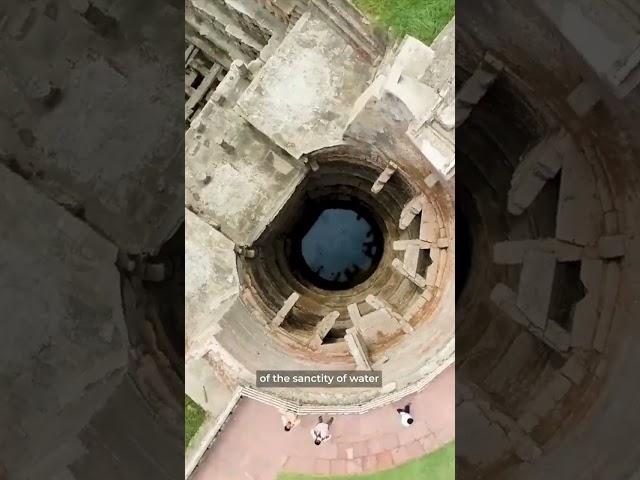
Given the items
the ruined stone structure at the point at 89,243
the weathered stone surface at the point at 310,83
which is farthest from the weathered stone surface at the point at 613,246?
the ruined stone structure at the point at 89,243

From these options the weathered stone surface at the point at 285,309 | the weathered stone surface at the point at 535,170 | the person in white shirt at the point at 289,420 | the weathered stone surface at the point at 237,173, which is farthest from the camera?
the weathered stone surface at the point at 237,173

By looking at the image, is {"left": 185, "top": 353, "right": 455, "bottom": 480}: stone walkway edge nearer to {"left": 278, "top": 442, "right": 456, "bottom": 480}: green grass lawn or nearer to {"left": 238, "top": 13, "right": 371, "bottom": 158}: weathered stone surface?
{"left": 278, "top": 442, "right": 456, "bottom": 480}: green grass lawn

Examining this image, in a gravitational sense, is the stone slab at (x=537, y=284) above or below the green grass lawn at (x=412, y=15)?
below

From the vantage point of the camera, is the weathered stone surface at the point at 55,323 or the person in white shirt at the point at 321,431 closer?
the weathered stone surface at the point at 55,323

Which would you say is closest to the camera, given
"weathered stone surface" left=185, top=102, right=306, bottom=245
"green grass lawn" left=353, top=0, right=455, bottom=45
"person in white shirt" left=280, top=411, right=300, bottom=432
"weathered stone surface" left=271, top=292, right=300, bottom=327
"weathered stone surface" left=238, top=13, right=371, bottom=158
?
"green grass lawn" left=353, top=0, right=455, bottom=45

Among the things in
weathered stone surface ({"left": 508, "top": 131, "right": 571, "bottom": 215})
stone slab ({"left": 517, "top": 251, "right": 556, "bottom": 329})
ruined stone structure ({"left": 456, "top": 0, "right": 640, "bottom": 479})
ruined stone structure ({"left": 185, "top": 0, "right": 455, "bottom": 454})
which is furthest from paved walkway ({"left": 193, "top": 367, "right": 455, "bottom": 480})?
weathered stone surface ({"left": 508, "top": 131, "right": 571, "bottom": 215})

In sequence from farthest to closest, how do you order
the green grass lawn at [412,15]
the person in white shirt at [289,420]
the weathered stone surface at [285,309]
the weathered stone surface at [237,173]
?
the weathered stone surface at [237,173] < the weathered stone surface at [285,309] < the person in white shirt at [289,420] < the green grass lawn at [412,15]

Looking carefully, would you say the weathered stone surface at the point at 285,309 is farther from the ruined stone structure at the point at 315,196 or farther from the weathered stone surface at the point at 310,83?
the weathered stone surface at the point at 310,83
